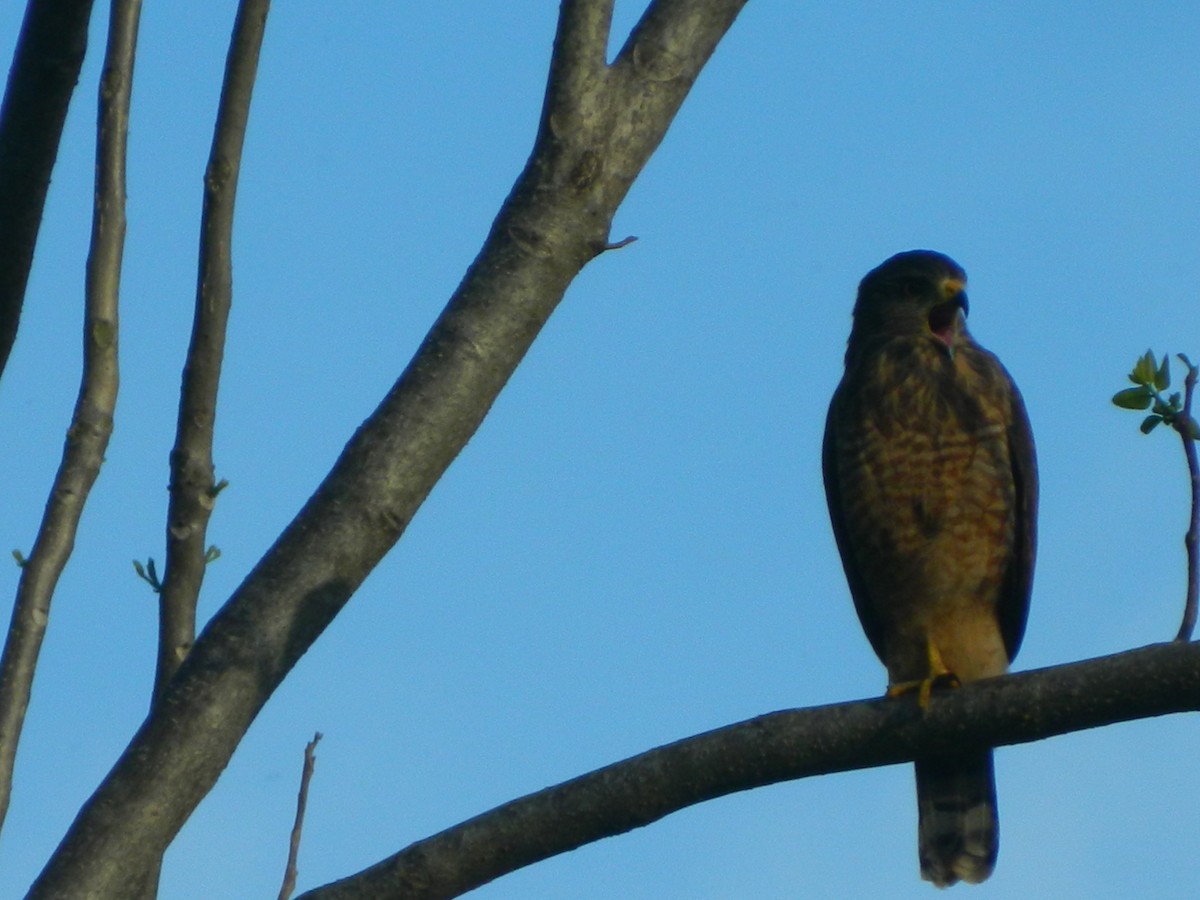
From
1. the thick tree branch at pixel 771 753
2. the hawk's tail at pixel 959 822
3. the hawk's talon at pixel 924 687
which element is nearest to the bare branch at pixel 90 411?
the thick tree branch at pixel 771 753

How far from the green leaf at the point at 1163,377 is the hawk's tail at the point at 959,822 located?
1806 mm

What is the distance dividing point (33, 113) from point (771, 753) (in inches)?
55.0

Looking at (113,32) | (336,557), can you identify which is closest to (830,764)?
(336,557)

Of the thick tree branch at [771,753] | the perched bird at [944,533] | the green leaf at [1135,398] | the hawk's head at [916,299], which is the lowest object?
the thick tree branch at [771,753]

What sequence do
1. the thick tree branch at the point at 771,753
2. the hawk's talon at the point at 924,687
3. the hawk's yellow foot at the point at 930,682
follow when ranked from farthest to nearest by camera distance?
the hawk's yellow foot at the point at 930,682 → the hawk's talon at the point at 924,687 → the thick tree branch at the point at 771,753

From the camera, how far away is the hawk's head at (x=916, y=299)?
4.96m

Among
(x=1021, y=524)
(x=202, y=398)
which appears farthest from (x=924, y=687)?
(x=1021, y=524)

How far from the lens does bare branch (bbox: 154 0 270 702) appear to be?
9.43 feet

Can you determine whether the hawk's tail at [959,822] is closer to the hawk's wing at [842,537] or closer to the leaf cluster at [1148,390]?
the hawk's wing at [842,537]

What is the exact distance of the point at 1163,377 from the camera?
2699mm

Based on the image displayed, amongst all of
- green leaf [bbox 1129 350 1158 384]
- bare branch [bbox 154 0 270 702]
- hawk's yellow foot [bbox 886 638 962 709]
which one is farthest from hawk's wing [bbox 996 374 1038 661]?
bare branch [bbox 154 0 270 702]

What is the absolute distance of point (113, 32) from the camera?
313 cm

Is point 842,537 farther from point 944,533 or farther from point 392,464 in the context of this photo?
point 392,464

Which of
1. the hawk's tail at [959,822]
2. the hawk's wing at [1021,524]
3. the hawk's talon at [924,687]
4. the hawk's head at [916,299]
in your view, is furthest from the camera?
the hawk's head at [916,299]
